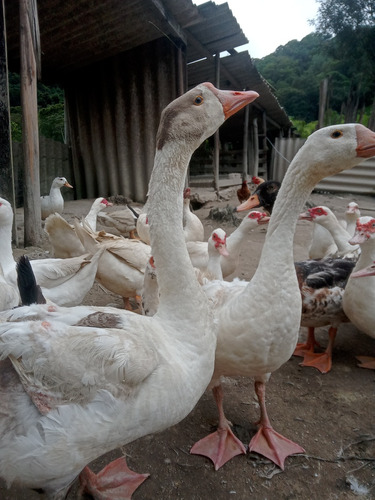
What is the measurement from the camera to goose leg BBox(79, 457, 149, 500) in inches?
73.7

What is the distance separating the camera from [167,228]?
1.78 meters

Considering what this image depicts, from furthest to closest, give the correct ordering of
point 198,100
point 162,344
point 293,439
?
point 293,439, point 198,100, point 162,344

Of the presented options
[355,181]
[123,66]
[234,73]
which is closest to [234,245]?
[123,66]

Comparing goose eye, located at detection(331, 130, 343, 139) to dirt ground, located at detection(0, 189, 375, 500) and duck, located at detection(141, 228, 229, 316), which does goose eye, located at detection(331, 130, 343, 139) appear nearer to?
dirt ground, located at detection(0, 189, 375, 500)

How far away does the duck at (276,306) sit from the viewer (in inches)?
79.9

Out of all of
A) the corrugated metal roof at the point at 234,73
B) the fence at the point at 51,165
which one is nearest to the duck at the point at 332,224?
the corrugated metal roof at the point at 234,73

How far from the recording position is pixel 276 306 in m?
2.04

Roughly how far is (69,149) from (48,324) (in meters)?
10.8

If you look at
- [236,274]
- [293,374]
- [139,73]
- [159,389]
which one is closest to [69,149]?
[139,73]

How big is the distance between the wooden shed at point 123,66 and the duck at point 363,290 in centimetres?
559

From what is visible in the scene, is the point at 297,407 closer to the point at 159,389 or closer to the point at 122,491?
the point at 122,491

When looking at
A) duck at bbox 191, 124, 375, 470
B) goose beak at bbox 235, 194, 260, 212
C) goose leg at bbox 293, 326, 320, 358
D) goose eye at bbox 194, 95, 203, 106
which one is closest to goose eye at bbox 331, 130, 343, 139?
duck at bbox 191, 124, 375, 470

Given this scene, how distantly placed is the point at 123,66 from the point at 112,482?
9208mm

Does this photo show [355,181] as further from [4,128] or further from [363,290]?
[4,128]
